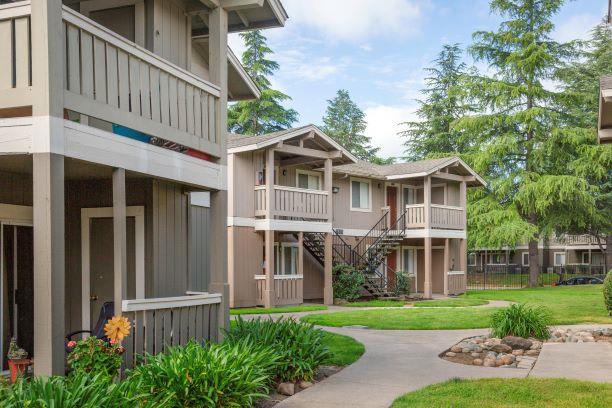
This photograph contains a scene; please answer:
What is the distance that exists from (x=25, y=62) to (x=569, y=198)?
3111 cm

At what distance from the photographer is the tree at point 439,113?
4650 centimetres

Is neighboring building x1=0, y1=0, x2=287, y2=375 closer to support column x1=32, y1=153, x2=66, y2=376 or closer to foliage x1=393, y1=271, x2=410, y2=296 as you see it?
support column x1=32, y1=153, x2=66, y2=376

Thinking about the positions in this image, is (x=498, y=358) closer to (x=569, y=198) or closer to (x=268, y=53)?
(x=569, y=198)

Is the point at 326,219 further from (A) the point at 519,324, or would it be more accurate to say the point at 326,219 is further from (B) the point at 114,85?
(B) the point at 114,85

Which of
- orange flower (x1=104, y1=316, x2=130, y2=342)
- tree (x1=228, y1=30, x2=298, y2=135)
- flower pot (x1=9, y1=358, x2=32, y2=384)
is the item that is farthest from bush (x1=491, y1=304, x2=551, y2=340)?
tree (x1=228, y1=30, x2=298, y2=135)

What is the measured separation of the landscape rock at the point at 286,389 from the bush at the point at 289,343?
0.25m

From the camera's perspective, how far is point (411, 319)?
16141 mm

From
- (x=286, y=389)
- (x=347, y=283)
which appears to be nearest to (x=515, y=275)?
(x=347, y=283)

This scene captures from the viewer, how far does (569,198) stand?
32969 millimetres

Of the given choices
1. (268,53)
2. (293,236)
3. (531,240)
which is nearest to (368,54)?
(268,53)

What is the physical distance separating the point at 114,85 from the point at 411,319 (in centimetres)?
1074

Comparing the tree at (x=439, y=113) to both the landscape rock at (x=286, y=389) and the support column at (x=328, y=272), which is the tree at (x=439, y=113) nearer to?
the support column at (x=328, y=272)

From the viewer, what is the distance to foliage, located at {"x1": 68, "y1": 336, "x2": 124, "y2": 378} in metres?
6.71

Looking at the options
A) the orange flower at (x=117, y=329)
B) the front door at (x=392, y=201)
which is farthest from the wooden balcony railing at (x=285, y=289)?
the orange flower at (x=117, y=329)
